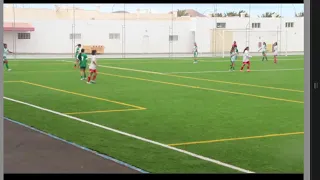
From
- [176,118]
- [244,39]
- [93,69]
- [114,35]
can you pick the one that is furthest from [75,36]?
[176,118]

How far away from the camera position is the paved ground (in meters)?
8.34

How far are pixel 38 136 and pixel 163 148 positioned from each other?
105 inches

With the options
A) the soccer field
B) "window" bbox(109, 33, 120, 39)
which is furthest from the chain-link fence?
the soccer field

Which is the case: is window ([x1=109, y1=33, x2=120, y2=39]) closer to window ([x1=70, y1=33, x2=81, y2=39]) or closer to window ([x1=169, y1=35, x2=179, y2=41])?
window ([x1=70, y1=33, x2=81, y2=39])

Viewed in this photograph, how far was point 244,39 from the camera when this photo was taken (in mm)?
60125

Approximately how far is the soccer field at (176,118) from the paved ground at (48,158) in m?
0.48

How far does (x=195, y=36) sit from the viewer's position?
58406 millimetres

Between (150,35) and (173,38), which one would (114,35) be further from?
(173,38)

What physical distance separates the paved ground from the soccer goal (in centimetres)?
4813

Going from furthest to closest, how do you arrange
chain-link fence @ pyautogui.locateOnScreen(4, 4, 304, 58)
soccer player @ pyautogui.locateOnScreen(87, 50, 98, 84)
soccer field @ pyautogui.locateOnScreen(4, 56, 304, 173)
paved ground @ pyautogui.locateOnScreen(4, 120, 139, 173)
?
1. chain-link fence @ pyautogui.locateOnScreen(4, 4, 304, 58)
2. soccer player @ pyautogui.locateOnScreen(87, 50, 98, 84)
3. soccer field @ pyautogui.locateOnScreen(4, 56, 304, 173)
4. paved ground @ pyautogui.locateOnScreen(4, 120, 139, 173)

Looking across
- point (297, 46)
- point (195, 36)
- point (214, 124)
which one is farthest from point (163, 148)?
point (297, 46)

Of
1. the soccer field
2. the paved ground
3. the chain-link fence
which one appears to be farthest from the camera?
the chain-link fence

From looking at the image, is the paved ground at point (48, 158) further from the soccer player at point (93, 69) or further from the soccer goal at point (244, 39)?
the soccer goal at point (244, 39)
